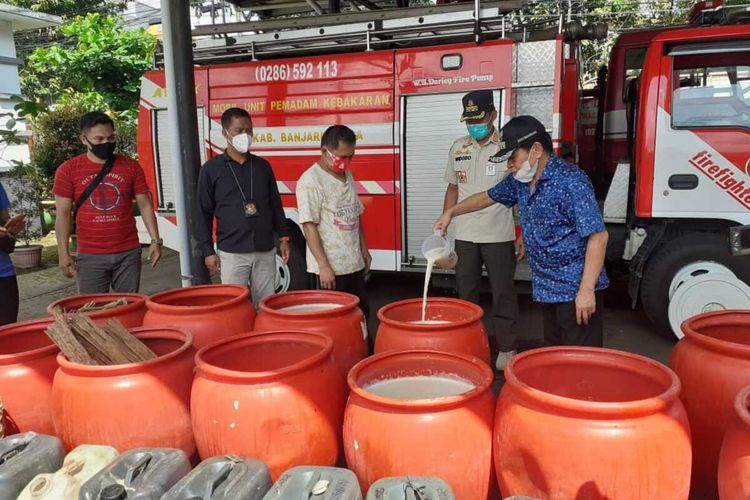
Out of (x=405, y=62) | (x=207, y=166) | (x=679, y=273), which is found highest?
(x=405, y=62)

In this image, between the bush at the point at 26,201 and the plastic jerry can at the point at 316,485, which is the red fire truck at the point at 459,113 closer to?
the plastic jerry can at the point at 316,485

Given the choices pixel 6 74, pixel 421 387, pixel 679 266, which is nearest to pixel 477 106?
pixel 679 266

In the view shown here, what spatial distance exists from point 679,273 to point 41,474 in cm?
412

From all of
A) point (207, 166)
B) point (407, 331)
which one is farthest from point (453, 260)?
point (207, 166)

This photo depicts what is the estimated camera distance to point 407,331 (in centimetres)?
227

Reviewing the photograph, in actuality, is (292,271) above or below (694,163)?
below

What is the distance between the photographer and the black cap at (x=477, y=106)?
3.55 metres

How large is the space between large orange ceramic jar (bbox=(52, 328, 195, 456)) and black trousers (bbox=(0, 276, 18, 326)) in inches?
63.7

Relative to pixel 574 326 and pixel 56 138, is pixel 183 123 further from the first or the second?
pixel 56 138

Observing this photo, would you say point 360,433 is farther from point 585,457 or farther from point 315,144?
point 315,144

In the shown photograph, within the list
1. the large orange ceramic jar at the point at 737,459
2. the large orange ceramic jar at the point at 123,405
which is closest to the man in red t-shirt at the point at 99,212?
the large orange ceramic jar at the point at 123,405

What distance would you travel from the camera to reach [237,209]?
11.0 feet

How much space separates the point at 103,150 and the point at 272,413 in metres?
2.43

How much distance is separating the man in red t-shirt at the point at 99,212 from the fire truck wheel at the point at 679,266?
3688 mm
